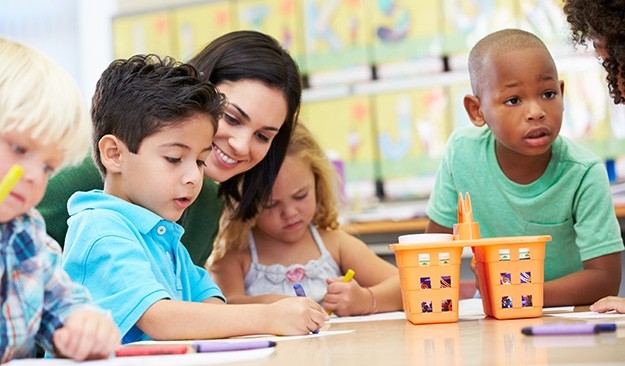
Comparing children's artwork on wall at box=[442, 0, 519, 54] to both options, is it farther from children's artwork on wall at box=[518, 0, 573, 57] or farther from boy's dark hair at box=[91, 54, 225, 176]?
boy's dark hair at box=[91, 54, 225, 176]

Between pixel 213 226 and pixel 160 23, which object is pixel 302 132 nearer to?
pixel 213 226

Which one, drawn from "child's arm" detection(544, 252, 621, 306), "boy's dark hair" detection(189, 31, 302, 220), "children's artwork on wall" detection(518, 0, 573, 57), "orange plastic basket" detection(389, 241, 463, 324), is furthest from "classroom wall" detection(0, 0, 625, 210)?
"orange plastic basket" detection(389, 241, 463, 324)

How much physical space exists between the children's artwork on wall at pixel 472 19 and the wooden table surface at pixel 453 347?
8.78 feet

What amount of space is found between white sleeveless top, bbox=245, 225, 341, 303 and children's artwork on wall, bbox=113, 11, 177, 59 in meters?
2.59

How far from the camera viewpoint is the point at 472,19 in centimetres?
388

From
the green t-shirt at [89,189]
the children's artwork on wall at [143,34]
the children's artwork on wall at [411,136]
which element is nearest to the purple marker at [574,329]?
the green t-shirt at [89,189]

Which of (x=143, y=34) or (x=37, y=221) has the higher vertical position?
(x=143, y=34)

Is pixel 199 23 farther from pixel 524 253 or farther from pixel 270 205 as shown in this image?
pixel 524 253

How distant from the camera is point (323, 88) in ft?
13.8

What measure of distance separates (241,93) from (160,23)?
286 centimetres

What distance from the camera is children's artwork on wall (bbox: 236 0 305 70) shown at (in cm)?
421

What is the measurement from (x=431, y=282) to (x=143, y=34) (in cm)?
347

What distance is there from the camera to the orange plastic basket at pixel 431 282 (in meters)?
1.38

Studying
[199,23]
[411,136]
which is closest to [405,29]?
[411,136]
